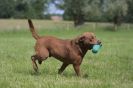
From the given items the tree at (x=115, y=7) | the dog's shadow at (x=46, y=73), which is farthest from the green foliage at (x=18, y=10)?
the dog's shadow at (x=46, y=73)

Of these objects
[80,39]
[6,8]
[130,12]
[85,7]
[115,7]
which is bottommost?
[6,8]

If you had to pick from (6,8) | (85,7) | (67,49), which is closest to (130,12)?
(85,7)

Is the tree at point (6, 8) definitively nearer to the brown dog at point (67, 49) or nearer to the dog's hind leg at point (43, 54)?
the brown dog at point (67, 49)

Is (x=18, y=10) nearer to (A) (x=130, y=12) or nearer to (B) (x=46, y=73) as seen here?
(A) (x=130, y=12)

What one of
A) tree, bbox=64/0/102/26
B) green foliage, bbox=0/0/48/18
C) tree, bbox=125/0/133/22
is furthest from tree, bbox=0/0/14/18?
tree, bbox=64/0/102/26

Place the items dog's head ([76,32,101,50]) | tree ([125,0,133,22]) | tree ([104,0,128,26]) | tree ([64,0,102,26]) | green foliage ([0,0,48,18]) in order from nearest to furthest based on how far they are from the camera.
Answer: dog's head ([76,32,101,50]) < tree ([104,0,128,26]) < tree ([64,0,102,26]) < tree ([125,0,133,22]) < green foliage ([0,0,48,18])

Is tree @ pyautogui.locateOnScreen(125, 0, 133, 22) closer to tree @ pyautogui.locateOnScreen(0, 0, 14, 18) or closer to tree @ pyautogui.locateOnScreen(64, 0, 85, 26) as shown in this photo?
tree @ pyautogui.locateOnScreen(64, 0, 85, 26)

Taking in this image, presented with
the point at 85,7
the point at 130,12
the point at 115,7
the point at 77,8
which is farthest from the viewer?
the point at 130,12

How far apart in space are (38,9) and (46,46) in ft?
242

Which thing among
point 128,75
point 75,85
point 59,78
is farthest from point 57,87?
point 128,75

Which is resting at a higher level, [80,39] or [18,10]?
[80,39]

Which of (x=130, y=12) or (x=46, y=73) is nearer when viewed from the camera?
(x=46, y=73)

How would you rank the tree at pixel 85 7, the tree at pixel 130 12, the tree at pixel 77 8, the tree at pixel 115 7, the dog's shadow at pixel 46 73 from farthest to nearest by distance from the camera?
the tree at pixel 130 12 < the tree at pixel 77 8 < the tree at pixel 85 7 < the tree at pixel 115 7 < the dog's shadow at pixel 46 73

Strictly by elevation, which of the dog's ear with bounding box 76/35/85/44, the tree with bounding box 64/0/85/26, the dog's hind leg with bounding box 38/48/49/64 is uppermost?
the dog's ear with bounding box 76/35/85/44
